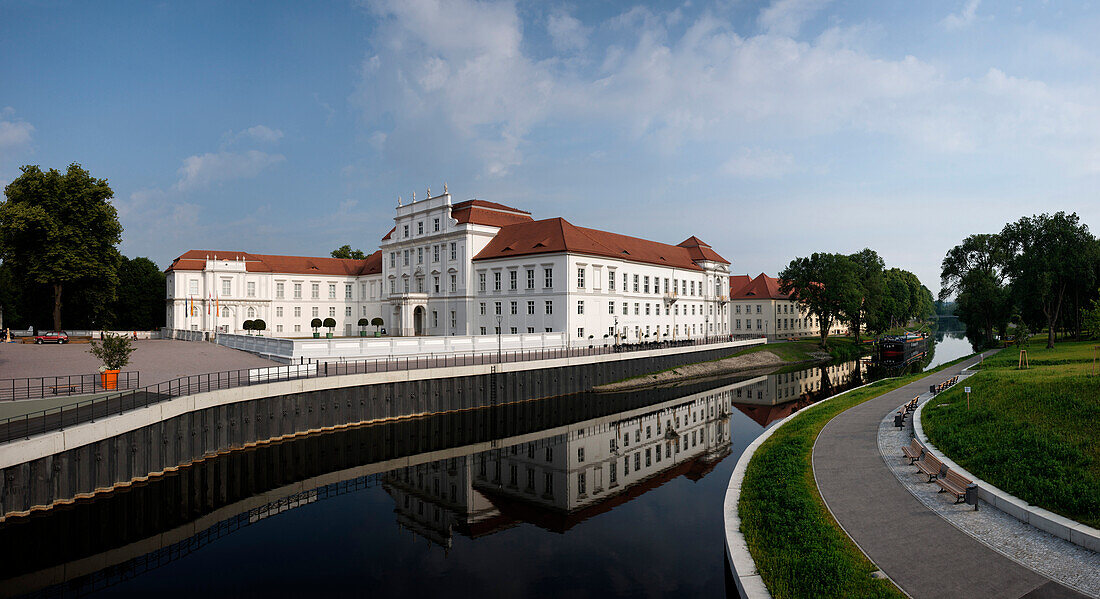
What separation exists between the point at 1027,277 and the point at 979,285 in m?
14.4

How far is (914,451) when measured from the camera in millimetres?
18234

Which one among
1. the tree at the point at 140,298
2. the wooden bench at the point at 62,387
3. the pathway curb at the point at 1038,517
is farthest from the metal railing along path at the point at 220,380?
the tree at the point at 140,298

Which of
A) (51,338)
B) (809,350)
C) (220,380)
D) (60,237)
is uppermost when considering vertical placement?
(60,237)

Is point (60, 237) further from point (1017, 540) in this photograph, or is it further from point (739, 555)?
point (1017, 540)

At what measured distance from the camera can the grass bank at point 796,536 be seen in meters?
10.1

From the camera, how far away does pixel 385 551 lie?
16156 mm

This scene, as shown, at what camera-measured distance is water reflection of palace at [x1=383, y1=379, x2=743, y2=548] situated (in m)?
18.9

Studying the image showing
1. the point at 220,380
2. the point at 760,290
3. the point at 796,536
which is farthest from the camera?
the point at 760,290

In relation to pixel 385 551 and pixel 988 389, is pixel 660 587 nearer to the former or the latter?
pixel 385 551

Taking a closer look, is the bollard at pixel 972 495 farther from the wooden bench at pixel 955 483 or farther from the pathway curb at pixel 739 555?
the pathway curb at pixel 739 555

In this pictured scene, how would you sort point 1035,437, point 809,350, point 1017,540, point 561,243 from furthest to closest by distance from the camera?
point 809,350 → point 561,243 → point 1035,437 → point 1017,540

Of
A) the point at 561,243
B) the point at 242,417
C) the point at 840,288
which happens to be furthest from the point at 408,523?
the point at 840,288

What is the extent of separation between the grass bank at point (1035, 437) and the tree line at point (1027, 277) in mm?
27400

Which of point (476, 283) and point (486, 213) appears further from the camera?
Answer: point (486, 213)
